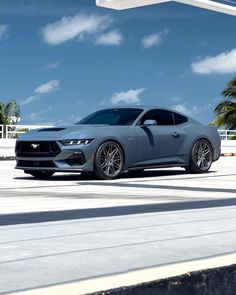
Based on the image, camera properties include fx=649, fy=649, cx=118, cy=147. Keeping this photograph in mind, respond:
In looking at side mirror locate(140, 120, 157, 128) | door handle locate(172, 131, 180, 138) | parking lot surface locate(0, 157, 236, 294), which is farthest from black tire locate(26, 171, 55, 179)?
parking lot surface locate(0, 157, 236, 294)

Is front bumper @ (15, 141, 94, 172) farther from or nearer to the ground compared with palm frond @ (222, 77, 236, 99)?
nearer to the ground

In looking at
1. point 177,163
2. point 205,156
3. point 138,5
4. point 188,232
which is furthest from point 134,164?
point 188,232

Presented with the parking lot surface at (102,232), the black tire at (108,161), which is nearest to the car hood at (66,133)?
the black tire at (108,161)

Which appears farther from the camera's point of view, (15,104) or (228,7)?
(15,104)

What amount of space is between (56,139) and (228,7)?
195 inches

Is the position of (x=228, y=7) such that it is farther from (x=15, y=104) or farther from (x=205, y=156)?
(x=15, y=104)

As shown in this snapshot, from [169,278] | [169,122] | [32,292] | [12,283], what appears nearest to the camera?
[32,292]

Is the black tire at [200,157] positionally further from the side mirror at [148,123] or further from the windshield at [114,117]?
the windshield at [114,117]

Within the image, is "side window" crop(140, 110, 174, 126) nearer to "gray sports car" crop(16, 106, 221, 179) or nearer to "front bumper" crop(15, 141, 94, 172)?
"gray sports car" crop(16, 106, 221, 179)

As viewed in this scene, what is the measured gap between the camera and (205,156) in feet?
44.5

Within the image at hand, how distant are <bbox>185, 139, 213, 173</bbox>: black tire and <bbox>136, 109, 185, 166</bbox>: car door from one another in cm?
44

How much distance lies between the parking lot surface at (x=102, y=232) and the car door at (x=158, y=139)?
345 cm

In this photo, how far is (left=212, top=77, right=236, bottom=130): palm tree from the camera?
154 feet

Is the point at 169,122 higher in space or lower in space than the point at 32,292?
higher
